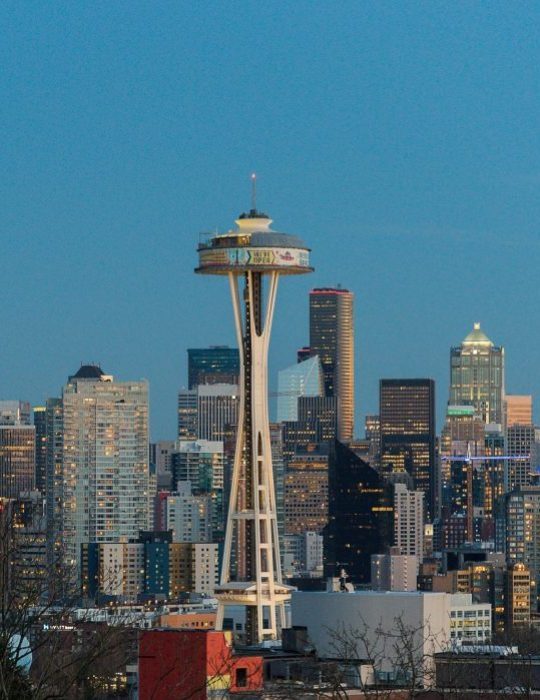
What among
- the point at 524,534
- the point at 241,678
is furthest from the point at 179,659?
the point at 524,534

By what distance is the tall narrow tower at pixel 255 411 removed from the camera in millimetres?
103125

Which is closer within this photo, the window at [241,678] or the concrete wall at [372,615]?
the window at [241,678]

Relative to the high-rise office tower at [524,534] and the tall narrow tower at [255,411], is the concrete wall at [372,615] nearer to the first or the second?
the tall narrow tower at [255,411]

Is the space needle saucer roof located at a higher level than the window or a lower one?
higher

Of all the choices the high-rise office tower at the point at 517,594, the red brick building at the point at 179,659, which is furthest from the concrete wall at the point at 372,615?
the high-rise office tower at the point at 517,594

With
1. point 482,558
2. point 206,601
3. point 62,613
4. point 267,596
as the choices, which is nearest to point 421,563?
point 482,558

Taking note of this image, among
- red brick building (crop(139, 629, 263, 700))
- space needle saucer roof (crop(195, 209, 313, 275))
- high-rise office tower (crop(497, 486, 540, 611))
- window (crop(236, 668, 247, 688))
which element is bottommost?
window (crop(236, 668, 247, 688))

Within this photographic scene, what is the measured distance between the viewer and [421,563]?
190m

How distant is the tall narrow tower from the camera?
4060 inches

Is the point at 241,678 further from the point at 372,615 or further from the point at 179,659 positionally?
the point at 372,615

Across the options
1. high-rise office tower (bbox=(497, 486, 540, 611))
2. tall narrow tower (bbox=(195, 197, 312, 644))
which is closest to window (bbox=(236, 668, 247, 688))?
A: tall narrow tower (bbox=(195, 197, 312, 644))

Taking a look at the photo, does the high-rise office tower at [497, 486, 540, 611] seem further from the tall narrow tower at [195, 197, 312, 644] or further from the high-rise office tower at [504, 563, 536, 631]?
the tall narrow tower at [195, 197, 312, 644]

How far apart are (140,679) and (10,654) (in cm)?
1162

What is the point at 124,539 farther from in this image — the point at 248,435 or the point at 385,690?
the point at 385,690
